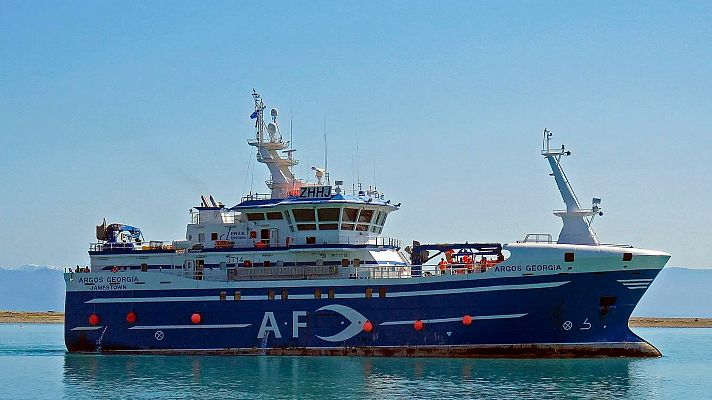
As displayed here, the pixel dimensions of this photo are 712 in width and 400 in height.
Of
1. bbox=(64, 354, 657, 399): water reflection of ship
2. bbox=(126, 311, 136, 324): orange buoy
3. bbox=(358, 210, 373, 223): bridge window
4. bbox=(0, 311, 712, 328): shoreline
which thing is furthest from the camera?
bbox=(0, 311, 712, 328): shoreline

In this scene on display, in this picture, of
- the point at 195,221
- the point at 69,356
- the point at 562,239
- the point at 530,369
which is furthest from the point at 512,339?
the point at 69,356

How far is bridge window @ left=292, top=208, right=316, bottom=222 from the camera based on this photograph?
41438 millimetres

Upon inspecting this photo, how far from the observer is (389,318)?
1551 inches

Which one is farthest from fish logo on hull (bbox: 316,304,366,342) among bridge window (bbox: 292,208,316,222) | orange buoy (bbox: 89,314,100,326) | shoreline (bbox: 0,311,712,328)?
shoreline (bbox: 0,311,712,328)

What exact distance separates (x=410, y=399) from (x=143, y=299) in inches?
652

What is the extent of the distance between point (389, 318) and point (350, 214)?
492 centimetres

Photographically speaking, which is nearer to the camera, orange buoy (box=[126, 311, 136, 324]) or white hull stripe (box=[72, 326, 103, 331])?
orange buoy (box=[126, 311, 136, 324])

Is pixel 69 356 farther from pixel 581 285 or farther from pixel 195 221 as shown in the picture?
pixel 581 285

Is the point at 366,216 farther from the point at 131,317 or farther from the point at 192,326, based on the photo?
the point at 131,317

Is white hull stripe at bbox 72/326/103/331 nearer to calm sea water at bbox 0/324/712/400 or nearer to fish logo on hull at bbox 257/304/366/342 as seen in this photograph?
calm sea water at bbox 0/324/712/400

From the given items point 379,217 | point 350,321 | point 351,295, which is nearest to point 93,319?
point 350,321

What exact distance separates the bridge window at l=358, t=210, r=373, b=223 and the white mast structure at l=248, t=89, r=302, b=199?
330 cm

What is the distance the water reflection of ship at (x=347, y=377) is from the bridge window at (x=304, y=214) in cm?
577

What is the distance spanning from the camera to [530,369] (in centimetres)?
3656
